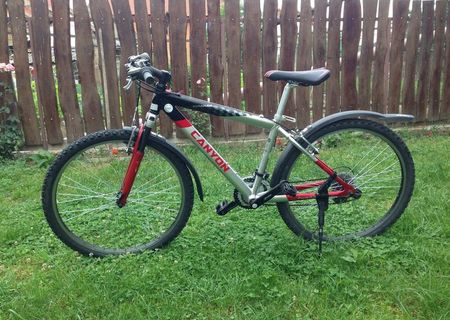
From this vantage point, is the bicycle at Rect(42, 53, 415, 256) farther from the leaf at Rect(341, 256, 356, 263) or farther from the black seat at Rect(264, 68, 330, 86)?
the leaf at Rect(341, 256, 356, 263)

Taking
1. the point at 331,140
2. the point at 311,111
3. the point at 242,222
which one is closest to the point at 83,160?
the point at 242,222

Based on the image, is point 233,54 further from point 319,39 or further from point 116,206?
point 116,206

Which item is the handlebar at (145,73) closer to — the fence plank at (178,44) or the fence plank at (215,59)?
the fence plank at (178,44)

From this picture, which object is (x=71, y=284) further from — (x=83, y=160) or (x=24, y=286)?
(x=83, y=160)

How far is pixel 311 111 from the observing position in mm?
5418

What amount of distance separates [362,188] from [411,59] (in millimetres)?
2748

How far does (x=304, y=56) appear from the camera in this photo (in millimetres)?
5191

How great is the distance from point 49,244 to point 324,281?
1816mm

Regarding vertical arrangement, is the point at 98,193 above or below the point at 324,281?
above

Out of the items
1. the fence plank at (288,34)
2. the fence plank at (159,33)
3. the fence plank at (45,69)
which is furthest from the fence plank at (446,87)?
the fence plank at (45,69)

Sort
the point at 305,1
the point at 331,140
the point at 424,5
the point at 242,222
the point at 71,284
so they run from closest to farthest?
the point at 71,284 → the point at 242,222 → the point at 331,140 → the point at 305,1 → the point at 424,5

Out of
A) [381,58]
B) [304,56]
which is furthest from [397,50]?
[304,56]

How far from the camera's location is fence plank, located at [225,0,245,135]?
4938 millimetres

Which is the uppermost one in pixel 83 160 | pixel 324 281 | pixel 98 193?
pixel 83 160
